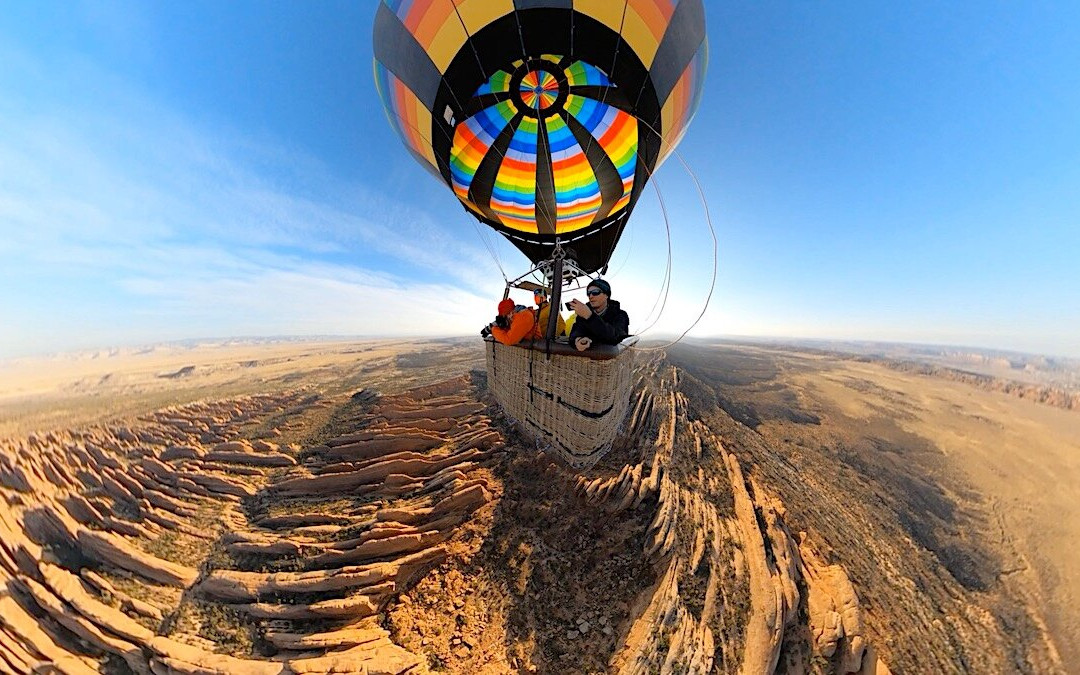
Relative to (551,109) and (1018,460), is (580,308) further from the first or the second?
(1018,460)

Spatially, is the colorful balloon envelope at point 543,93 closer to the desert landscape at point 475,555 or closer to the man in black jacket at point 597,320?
the man in black jacket at point 597,320

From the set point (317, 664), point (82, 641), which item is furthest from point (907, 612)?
point (82, 641)

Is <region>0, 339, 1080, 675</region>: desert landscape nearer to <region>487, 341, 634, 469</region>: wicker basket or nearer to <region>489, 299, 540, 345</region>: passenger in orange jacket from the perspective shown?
<region>487, 341, 634, 469</region>: wicker basket

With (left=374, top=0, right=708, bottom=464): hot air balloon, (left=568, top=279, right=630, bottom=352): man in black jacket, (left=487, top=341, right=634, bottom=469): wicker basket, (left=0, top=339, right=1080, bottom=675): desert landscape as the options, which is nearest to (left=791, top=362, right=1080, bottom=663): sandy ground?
(left=0, top=339, right=1080, bottom=675): desert landscape

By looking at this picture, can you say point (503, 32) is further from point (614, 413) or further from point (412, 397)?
point (412, 397)

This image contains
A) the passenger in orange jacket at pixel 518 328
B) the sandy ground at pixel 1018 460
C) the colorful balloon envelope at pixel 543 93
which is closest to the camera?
the colorful balloon envelope at pixel 543 93

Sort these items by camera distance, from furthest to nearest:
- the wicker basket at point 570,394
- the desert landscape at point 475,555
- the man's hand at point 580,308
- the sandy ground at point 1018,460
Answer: the sandy ground at point 1018,460
the wicker basket at point 570,394
the man's hand at point 580,308
the desert landscape at point 475,555

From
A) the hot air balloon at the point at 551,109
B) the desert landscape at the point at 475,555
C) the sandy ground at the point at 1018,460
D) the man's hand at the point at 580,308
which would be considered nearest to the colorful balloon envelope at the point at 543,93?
the hot air balloon at the point at 551,109
